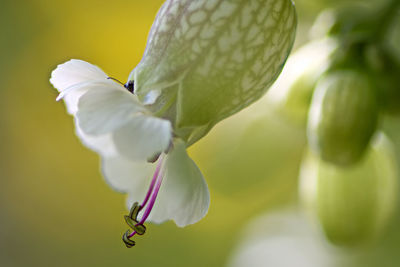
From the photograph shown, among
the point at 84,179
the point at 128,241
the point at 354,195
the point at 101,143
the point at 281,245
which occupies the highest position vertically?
the point at 101,143

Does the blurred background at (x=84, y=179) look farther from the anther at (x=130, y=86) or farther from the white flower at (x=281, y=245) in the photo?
the anther at (x=130, y=86)

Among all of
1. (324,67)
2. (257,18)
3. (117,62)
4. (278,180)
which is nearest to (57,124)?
(117,62)

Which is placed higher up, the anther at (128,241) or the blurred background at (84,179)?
the anther at (128,241)

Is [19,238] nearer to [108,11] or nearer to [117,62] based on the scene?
[117,62]

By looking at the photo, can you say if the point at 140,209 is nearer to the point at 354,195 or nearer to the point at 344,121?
the point at 344,121

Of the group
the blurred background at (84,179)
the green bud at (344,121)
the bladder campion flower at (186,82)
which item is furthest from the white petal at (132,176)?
the blurred background at (84,179)

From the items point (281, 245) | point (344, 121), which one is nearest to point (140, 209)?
point (344, 121)
